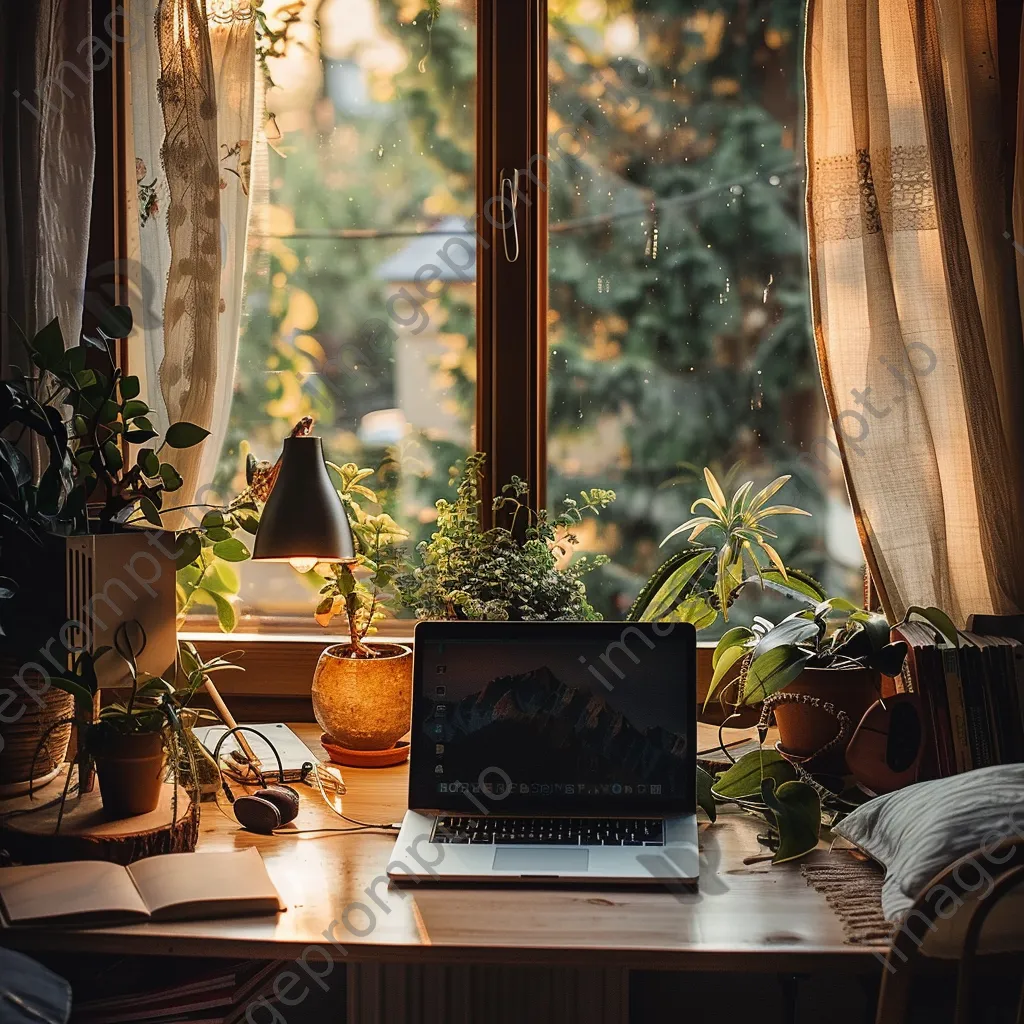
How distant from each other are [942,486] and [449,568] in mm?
812

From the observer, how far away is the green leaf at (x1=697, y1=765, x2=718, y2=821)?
1.51 metres

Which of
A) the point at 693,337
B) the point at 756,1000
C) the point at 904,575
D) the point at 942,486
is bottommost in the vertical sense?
the point at 756,1000

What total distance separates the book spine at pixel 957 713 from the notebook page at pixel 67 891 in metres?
1.10

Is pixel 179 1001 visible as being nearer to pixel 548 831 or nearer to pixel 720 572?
pixel 548 831

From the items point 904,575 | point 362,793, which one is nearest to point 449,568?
point 362,793

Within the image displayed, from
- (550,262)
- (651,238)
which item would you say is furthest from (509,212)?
(651,238)

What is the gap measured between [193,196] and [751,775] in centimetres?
132

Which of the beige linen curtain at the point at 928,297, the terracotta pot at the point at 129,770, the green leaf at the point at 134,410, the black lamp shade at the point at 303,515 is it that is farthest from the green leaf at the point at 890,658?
the green leaf at the point at 134,410

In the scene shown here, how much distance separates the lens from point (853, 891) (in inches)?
51.1

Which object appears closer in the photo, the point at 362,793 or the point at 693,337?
the point at 362,793

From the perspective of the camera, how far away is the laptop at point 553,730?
1.48 meters

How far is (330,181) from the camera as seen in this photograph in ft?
6.63

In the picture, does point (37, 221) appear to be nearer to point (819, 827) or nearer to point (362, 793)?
point (362, 793)

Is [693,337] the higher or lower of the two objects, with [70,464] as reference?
higher
